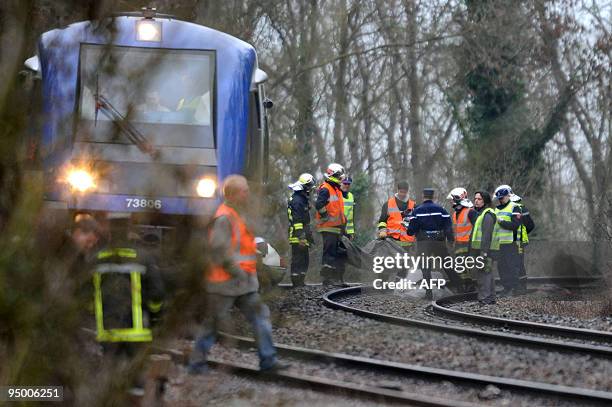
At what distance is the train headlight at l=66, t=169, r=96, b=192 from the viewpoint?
323 centimetres

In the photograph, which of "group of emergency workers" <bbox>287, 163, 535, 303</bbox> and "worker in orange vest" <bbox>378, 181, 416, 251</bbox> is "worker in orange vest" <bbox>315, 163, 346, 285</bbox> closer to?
"group of emergency workers" <bbox>287, 163, 535, 303</bbox>

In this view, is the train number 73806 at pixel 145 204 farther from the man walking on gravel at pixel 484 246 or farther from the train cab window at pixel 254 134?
the man walking on gravel at pixel 484 246

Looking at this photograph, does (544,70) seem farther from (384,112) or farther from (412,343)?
(412,343)

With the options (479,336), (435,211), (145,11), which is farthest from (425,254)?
(145,11)

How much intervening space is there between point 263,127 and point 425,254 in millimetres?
4736

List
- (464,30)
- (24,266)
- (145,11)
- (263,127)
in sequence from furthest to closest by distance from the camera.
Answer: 1. (464,30)
2. (263,127)
3. (145,11)
4. (24,266)

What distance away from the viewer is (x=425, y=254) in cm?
1590

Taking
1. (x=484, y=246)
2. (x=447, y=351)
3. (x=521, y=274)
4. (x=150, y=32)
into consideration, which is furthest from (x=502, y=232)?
(x=150, y=32)

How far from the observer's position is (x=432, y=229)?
1589cm

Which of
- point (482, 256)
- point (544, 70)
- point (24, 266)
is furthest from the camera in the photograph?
point (544, 70)

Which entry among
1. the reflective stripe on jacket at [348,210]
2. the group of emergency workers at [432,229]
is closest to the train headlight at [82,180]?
the group of emergency workers at [432,229]

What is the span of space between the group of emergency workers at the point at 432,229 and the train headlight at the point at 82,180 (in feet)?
39.2

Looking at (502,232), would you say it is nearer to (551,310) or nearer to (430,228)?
(430,228)

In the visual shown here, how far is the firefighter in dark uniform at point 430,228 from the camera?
1590 cm
